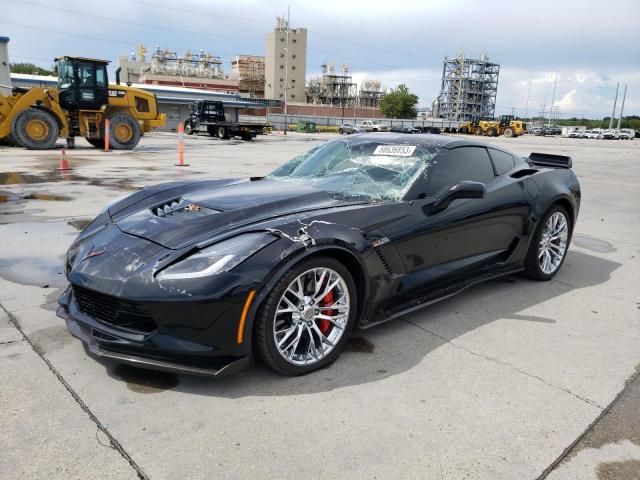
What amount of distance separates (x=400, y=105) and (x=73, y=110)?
96.2 m

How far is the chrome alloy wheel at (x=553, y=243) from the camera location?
4.69m

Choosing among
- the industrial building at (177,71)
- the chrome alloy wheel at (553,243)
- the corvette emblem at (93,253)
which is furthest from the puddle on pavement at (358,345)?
the industrial building at (177,71)

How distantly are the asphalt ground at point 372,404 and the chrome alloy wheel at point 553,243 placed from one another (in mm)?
532

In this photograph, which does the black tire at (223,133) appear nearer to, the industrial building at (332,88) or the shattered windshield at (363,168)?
the shattered windshield at (363,168)

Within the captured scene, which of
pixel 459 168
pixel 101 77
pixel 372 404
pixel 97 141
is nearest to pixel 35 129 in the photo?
pixel 97 141

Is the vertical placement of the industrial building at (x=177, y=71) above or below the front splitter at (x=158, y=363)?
above

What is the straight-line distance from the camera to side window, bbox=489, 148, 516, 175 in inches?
173

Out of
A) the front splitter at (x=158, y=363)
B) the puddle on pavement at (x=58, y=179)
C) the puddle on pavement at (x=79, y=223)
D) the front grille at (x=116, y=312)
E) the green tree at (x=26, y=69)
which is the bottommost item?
the puddle on pavement at (x=79, y=223)

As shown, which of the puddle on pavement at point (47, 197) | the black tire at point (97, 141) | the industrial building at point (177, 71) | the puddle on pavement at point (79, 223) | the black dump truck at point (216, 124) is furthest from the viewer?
the industrial building at point (177, 71)

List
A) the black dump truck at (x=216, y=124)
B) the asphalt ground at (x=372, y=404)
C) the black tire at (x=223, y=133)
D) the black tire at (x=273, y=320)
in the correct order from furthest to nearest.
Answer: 1. the black tire at (x=223, y=133)
2. the black dump truck at (x=216, y=124)
3. the black tire at (x=273, y=320)
4. the asphalt ground at (x=372, y=404)

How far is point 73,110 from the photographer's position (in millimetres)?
17641

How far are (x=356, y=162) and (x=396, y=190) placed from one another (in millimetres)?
584

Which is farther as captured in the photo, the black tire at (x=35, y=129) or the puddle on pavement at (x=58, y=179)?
the black tire at (x=35, y=129)

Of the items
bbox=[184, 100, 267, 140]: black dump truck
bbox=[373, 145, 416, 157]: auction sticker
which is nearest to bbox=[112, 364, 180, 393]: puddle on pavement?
bbox=[373, 145, 416, 157]: auction sticker
